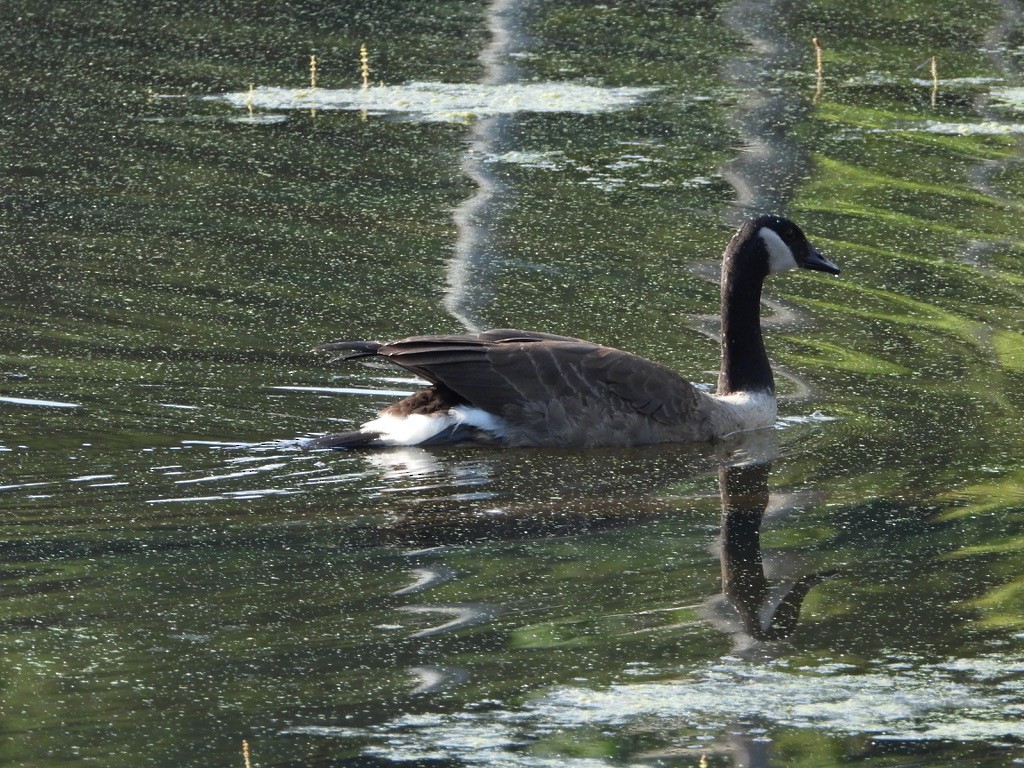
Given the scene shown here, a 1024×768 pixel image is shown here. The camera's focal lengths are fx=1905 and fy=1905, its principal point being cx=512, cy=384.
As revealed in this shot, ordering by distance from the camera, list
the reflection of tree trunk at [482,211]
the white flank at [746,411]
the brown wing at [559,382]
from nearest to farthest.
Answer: the brown wing at [559,382]
the white flank at [746,411]
the reflection of tree trunk at [482,211]

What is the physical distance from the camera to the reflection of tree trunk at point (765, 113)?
11.0 meters

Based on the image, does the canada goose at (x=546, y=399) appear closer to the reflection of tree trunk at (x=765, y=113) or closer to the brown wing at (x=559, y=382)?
the brown wing at (x=559, y=382)

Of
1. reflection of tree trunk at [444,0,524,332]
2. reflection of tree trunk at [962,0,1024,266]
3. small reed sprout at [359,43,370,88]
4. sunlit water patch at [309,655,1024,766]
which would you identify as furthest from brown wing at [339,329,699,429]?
small reed sprout at [359,43,370,88]

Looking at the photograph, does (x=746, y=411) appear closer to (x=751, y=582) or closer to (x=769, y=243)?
(x=769, y=243)

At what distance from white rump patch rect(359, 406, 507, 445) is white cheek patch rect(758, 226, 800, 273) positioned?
152 cm

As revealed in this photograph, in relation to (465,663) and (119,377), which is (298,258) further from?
(465,663)

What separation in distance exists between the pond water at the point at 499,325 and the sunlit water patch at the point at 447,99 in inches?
2.2

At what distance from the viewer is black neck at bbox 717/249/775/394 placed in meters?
7.87

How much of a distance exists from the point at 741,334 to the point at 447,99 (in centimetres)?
525

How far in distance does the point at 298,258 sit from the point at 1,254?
4.83 ft

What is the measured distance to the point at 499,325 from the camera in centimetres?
870

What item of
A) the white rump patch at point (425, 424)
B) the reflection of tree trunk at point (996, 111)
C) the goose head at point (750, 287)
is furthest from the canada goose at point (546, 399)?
the reflection of tree trunk at point (996, 111)

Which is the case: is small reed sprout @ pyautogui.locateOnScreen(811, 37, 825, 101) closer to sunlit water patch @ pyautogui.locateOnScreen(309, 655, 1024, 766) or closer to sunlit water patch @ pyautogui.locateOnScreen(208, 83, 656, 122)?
sunlit water patch @ pyautogui.locateOnScreen(208, 83, 656, 122)

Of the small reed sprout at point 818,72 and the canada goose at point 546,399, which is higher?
the small reed sprout at point 818,72
